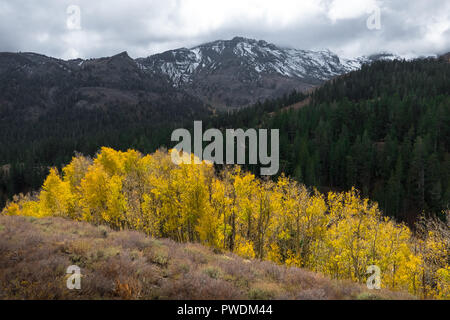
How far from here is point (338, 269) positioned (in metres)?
25.0

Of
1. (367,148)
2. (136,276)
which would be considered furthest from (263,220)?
(367,148)

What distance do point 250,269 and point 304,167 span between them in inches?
2682

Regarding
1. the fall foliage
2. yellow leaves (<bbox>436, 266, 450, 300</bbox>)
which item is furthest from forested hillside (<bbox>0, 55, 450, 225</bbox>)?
yellow leaves (<bbox>436, 266, 450, 300</bbox>)

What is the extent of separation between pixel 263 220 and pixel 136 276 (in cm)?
2122

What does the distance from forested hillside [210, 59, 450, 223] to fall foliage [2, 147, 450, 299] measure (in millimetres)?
35041

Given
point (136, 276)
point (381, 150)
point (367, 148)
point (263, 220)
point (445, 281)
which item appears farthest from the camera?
point (381, 150)

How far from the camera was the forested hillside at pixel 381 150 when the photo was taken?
6378 cm

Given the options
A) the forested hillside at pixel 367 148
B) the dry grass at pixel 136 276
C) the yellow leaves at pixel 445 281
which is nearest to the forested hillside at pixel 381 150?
the forested hillside at pixel 367 148

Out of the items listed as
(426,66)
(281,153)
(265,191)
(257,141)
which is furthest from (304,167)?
(426,66)

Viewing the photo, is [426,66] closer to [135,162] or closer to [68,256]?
[135,162]

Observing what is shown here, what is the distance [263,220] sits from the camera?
29.3 m

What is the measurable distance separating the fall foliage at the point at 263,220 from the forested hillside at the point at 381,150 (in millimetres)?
35041

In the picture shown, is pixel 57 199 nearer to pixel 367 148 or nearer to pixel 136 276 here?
pixel 136 276

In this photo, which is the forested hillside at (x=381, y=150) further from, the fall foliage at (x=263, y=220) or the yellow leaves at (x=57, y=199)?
the yellow leaves at (x=57, y=199)
